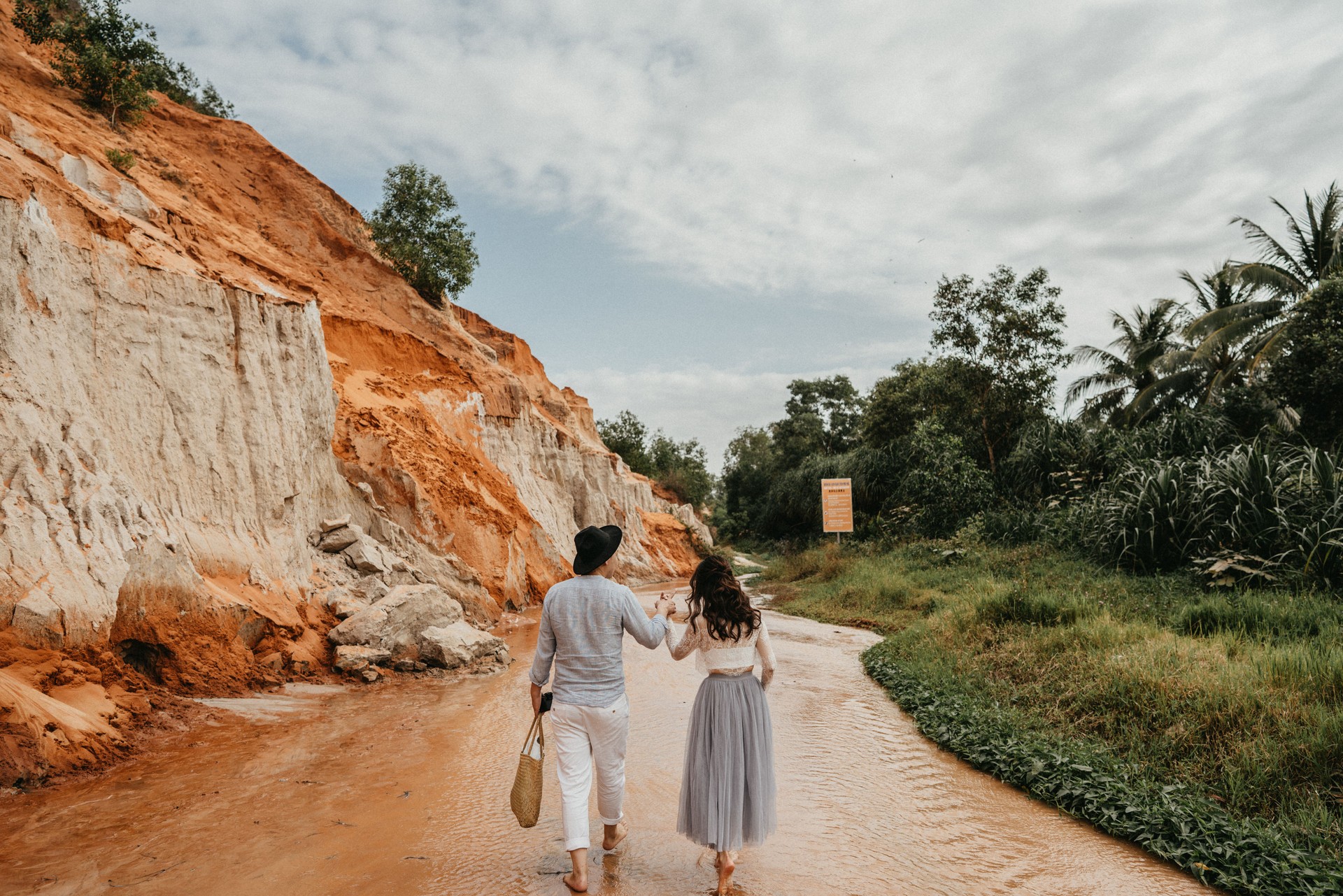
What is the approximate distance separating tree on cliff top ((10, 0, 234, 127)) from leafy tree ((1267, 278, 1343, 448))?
24.5 metres

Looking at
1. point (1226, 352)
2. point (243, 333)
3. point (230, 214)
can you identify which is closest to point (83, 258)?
point (243, 333)

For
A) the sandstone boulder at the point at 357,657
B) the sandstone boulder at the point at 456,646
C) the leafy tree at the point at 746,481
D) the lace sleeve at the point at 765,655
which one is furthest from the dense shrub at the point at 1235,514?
the leafy tree at the point at 746,481

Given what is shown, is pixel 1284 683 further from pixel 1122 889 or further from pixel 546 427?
pixel 546 427

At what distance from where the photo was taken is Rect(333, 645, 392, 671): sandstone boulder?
9.02 m

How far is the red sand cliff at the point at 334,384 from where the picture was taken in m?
6.44

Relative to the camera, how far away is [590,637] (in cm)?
404

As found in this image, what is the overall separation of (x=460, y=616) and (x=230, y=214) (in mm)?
13481

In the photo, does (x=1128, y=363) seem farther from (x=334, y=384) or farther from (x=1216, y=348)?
(x=334, y=384)

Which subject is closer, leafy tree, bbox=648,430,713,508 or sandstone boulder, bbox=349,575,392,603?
sandstone boulder, bbox=349,575,392,603

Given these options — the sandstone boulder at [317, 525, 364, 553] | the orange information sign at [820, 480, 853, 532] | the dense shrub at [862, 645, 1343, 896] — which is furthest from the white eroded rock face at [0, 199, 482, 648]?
the orange information sign at [820, 480, 853, 532]

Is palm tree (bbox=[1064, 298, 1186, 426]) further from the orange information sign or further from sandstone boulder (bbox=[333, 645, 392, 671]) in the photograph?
sandstone boulder (bbox=[333, 645, 392, 671])

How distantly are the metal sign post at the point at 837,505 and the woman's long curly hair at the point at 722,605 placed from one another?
18225 mm

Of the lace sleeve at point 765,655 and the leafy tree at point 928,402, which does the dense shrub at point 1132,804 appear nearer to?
the lace sleeve at point 765,655

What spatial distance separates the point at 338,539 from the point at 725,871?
382 inches
